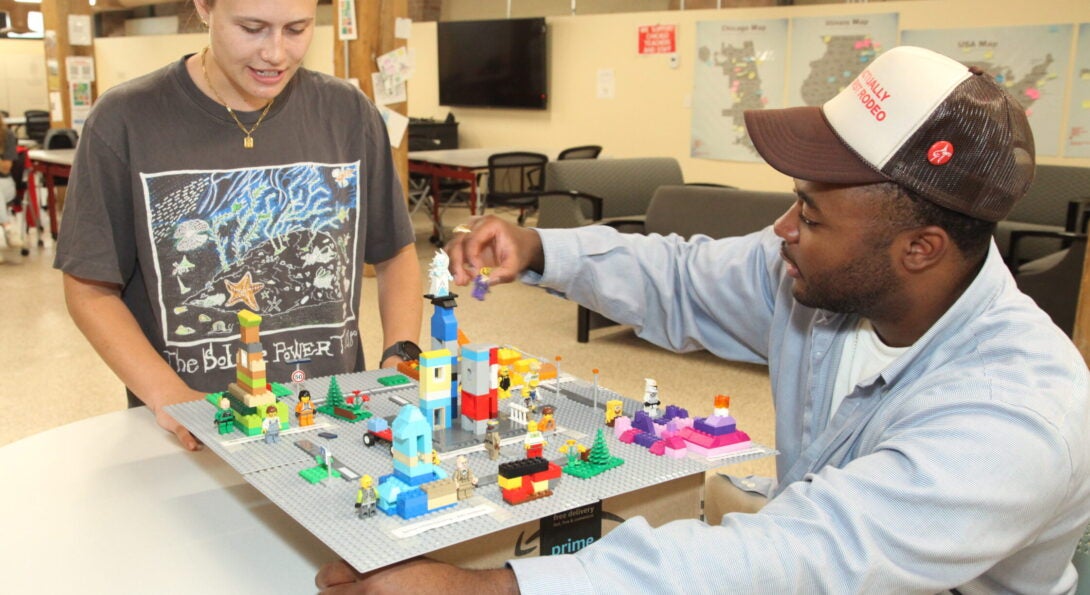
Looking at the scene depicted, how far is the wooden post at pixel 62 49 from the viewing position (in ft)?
30.6

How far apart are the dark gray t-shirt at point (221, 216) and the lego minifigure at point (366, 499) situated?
2.39ft

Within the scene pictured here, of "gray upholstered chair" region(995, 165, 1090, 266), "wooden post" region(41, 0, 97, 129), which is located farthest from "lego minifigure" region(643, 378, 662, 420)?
"wooden post" region(41, 0, 97, 129)

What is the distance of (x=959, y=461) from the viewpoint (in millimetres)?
1013

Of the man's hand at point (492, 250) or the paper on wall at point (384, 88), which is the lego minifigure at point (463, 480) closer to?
the man's hand at point (492, 250)

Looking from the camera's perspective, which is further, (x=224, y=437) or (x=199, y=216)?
(x=199, y=216)

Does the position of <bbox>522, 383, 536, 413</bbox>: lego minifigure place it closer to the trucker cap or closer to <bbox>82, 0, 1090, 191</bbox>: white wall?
the trucker cap

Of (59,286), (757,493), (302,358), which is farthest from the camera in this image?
(59,286)

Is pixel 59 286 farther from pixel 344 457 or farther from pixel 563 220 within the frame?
pixel 344 457

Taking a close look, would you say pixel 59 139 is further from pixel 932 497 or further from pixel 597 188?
pixel 932 497

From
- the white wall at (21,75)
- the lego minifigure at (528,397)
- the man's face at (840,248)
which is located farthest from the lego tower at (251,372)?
the white wall at (21,75)

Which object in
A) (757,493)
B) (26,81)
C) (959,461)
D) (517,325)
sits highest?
(26,81)

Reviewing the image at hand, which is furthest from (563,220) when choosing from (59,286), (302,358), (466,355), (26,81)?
(26,81)

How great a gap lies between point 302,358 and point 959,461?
4.18 feet

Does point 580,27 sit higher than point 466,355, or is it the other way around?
point 580,27
